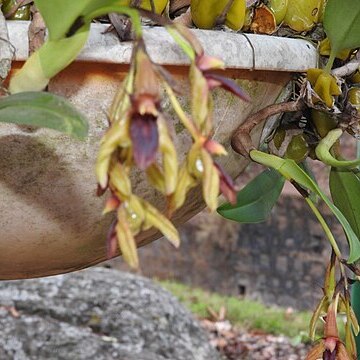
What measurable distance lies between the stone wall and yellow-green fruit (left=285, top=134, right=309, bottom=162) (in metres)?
2.11


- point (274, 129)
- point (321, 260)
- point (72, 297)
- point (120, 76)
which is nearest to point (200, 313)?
point (321, 260)

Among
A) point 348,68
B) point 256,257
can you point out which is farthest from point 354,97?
point 256,257

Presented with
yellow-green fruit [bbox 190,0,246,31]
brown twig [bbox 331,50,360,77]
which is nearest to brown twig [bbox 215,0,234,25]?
yellow-green fruit [bbox 190,0,246,31]

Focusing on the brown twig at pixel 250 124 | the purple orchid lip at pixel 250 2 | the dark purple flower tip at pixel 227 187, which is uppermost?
the dark purple flower tip at pixel 227 187

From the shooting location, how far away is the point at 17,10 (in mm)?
510

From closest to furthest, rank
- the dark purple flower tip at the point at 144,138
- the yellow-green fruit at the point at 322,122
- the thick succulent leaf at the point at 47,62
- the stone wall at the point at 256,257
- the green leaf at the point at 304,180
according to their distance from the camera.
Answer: the dark purple flower tip at the point at 144,138
the thick succulent leaf at the point at 47,62
the green leaf at the point at 304,180
the yellow-green fruit at the point at 322,122
the stone wall at the point at 256,257

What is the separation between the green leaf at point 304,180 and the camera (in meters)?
0.53

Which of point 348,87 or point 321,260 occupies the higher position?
point 348,87

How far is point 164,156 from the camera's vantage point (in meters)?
0.33

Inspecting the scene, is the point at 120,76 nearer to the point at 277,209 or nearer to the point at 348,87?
the point at 348,87

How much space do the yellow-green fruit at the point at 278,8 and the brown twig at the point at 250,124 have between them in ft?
0.23

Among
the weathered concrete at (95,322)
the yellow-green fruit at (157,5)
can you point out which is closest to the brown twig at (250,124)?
the yellow-green fruit at (157,5)

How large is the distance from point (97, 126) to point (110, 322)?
4.22 feet

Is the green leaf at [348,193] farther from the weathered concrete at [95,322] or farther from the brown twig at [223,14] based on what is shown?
the weathered concrete at [95,322]
